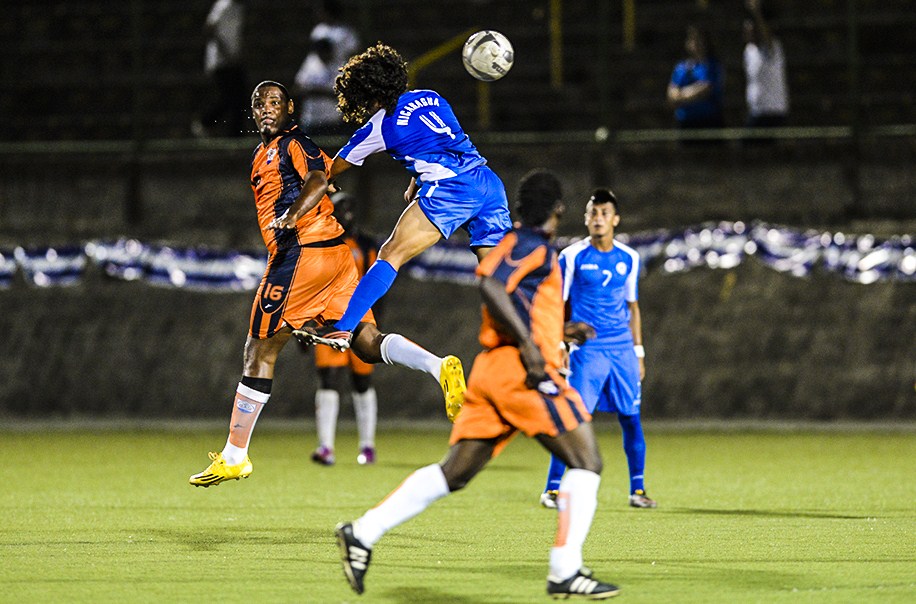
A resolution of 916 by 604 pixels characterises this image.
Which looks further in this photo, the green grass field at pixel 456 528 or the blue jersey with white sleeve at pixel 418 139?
the blue jersey with white sleeve at pixel 418 139

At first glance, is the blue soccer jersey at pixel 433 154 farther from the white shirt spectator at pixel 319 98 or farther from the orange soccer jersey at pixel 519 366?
the white shirt spectator at pixel 319 98

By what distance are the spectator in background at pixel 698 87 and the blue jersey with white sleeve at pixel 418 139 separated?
8.89 meters

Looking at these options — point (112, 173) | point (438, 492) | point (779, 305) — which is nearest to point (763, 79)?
point (779, 305)

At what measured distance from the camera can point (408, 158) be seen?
9.39 meters

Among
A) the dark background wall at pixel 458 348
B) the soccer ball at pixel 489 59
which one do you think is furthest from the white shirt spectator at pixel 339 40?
the soccer ball at pixel 489 59

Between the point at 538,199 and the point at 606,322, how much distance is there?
154 inches

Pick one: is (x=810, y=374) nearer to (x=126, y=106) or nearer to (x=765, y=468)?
(x=765, y=468)

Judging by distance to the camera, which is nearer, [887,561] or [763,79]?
[887,561]

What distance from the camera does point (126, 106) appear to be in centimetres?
2120

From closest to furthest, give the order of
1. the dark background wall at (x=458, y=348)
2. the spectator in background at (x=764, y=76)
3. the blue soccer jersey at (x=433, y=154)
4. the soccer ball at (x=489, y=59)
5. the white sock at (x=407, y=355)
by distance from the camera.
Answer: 1. the blue soccer jersey at (x=433, y=154)
2. the white sock at (x=407, y=355)
3. the soccer ball at (x=489, y=59)
4. the dark background wall at (x=458, y=348)
5. the spectator in background at (x=764, y=76)

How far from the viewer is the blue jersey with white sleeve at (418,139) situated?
9.29 metres

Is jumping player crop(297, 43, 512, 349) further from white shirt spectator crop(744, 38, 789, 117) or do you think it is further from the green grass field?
white shirt spectator crop(744, 38, 789, 117)

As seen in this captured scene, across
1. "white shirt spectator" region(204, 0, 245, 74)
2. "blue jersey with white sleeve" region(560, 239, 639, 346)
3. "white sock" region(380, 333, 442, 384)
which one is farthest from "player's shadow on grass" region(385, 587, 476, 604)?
"white shirt spectator" region(204, 0, 245, 74)

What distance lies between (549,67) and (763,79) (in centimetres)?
370
